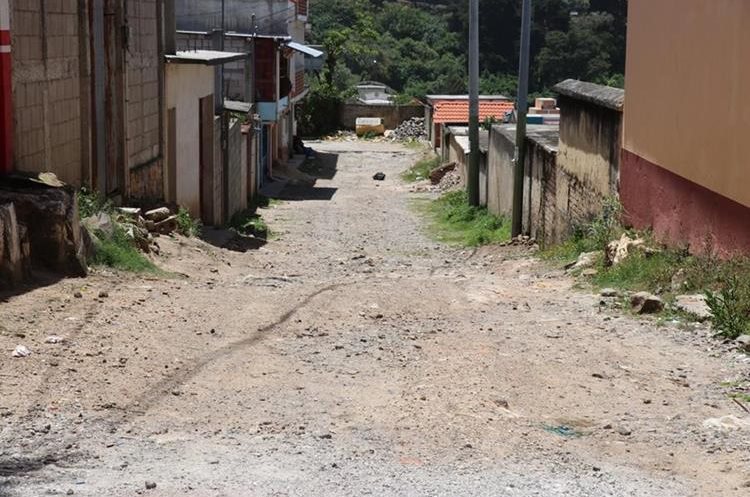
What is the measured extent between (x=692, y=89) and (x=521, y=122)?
8.09 m

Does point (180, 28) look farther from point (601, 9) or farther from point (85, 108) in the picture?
point (601, 9)

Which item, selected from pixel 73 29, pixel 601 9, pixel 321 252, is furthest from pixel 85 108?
pixel 601 9

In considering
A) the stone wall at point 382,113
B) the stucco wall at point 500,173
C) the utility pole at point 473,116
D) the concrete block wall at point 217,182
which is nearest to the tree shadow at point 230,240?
the concrete block wall at point 217,182

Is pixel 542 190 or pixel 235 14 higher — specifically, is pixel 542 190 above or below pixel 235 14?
below

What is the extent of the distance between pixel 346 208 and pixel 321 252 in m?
9.94

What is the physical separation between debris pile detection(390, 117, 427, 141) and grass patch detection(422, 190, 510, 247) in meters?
24.3

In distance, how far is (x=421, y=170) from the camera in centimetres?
4041

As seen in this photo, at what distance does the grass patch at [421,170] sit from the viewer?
38781mm

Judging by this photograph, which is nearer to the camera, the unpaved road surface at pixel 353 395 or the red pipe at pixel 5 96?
the unpaved road surface at pixel 353 395

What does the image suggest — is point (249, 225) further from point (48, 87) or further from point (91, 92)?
point (48, 87)

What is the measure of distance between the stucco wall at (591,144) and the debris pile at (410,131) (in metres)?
37.4

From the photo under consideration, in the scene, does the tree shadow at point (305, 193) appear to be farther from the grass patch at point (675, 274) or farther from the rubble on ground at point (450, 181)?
the grass patch at point (675, 274)

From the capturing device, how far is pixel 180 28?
1510 inches

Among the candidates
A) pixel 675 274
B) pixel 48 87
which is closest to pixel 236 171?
pixel 48 87
